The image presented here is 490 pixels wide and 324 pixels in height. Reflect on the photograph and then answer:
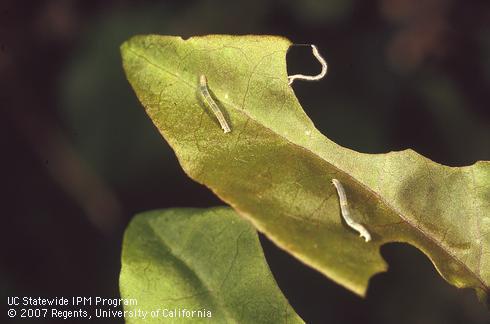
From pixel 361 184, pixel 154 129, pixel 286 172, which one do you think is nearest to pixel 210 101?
pixel 286 172

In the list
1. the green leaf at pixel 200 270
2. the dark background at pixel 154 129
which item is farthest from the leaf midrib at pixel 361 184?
the dark background at pixel 154 129

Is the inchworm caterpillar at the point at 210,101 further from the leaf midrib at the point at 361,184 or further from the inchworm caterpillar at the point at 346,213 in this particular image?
the inchworm caterpillar at the point at 346,213

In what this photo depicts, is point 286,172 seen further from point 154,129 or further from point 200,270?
point 154,129

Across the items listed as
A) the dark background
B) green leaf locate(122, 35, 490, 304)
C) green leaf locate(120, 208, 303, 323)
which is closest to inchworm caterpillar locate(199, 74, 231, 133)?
green leaf locate(122, 35, 490, 304)

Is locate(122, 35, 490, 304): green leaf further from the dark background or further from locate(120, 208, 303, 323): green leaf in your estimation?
the dark background

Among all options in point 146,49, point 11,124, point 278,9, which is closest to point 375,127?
point 278,9

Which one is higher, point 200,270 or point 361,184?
point 361,184

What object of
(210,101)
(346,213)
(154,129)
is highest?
(210,101)
